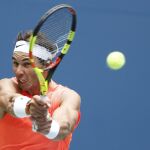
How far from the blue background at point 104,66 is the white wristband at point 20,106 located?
1.52 m

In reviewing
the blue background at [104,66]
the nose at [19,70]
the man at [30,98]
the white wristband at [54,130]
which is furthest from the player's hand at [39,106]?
the blue background at [104,66]

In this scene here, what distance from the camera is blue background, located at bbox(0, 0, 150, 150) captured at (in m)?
3.51

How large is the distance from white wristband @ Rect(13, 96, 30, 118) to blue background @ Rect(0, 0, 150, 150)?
1519 mm

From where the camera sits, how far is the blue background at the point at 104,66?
11.5ft

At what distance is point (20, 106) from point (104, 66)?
170cm

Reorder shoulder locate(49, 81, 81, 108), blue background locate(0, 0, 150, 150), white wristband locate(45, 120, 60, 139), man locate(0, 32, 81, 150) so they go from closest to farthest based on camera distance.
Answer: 1. white wristband locate(45, 120, 60, 139)
2. man locate(0, 32, 81, 150)
3. shoulder locate(49, 81, 81, 108)
4. blue background locate(0, 0, 150, 150)

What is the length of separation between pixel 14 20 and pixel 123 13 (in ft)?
2.43

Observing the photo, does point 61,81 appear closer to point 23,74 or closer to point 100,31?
point 100,31

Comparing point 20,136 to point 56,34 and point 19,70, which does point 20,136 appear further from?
point 56,34

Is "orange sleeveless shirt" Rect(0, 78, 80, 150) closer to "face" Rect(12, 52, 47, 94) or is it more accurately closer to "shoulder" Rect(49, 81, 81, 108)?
"shoulder" Rect(49, 81, 81, 108)

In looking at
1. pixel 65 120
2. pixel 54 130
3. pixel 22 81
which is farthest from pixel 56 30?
pixel 54 130

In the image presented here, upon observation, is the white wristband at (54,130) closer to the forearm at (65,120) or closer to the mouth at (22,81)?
the forearm at (65,120)

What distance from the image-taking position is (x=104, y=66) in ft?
11.7

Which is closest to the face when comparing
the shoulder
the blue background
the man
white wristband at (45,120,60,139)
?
the man
